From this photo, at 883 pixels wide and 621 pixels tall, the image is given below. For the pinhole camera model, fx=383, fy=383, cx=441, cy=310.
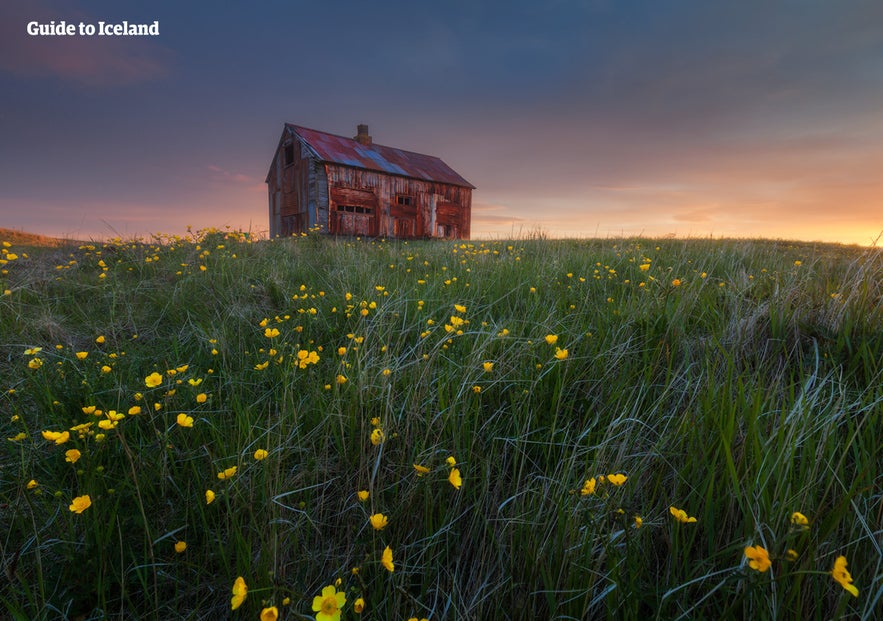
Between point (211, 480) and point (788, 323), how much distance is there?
3.54 meters

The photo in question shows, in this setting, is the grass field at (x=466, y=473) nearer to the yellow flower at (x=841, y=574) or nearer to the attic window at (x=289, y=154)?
the yellow flower at (x=841, y=574)

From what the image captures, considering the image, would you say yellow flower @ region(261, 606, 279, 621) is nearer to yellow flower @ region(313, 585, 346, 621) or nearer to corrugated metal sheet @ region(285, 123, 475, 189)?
yellow flower @ region(313, 585, 346, 621)

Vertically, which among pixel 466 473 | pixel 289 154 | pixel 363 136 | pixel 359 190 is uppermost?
pixel 363 136

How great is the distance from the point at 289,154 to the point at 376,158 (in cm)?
430

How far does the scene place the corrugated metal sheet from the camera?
1772cm

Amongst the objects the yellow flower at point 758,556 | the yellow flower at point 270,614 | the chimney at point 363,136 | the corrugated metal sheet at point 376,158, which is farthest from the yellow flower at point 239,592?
the chimney at point 363,136

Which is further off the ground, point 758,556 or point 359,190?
point 359,190

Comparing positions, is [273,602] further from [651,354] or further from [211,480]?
[651,354]

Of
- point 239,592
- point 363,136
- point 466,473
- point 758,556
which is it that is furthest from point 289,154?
point 758,556

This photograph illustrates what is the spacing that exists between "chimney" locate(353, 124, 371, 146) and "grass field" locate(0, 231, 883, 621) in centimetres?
2054

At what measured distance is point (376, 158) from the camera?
787 inches

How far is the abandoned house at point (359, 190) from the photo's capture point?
17.3 m

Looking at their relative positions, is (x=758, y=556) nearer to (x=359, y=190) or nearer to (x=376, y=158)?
(x=359, y=190)

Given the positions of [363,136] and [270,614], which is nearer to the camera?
[270,614]
